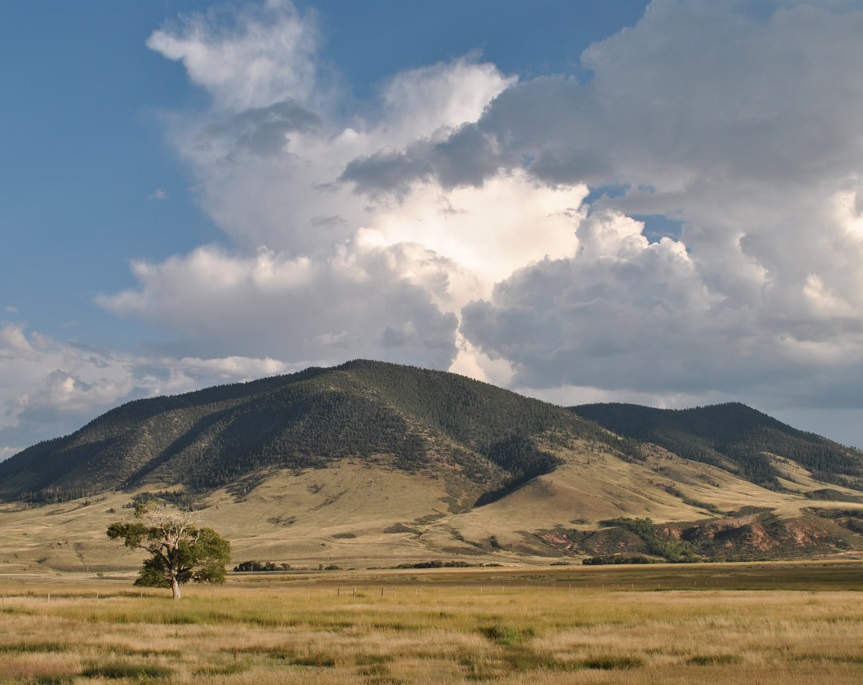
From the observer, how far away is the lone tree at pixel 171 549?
272 ft

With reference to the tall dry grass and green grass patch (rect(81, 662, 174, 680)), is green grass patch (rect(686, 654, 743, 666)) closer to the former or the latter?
the tall dry grass

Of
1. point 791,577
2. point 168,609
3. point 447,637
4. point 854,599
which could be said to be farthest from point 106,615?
point 791,577

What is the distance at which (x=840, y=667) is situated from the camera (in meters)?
29.6

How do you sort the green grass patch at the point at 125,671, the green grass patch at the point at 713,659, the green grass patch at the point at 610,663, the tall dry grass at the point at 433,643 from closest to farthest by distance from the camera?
the tall dry grass at the point at 433,643 → the green grass patch at the point at 125,671 → the green grass patch at the point at 610,663 → the green grass patch at the point at 713,659

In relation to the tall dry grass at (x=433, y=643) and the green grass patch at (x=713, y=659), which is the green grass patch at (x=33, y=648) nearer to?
the tall dry grass at (x=433, y=643)

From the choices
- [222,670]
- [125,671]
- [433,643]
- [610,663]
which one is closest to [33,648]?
[125,671]

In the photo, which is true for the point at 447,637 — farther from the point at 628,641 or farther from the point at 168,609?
the point at 168,609

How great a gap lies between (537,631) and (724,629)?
31.2 feet

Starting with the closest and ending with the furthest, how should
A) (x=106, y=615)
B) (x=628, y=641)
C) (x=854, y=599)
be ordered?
(x=628, y=641) < (x=106, y=615) < (x=854, y=599)

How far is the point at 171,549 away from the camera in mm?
82625

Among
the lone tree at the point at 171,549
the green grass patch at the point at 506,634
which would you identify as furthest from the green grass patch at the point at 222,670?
the lone tree at the point at 171,549

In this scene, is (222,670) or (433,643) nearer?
(222,670)

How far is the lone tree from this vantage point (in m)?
82.9

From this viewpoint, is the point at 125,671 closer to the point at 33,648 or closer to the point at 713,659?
the point at 33,648
